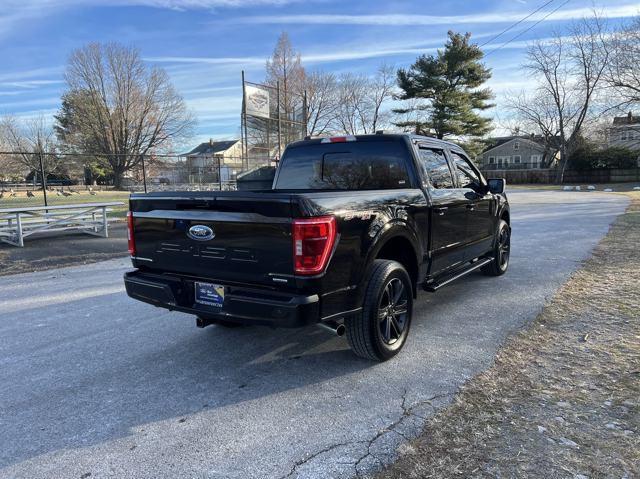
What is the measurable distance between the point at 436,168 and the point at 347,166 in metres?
1.04

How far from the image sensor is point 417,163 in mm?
4555

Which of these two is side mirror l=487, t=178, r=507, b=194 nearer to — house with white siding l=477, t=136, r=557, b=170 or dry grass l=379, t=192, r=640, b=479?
dry grass l=379, t=192, r=640, b=479

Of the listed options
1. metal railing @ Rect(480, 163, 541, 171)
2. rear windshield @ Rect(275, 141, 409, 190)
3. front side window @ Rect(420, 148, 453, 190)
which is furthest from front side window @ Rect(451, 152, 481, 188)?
metal railing @ Rect(480, 163, 541, 171)

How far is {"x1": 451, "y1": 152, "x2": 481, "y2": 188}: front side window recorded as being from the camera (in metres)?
5.54

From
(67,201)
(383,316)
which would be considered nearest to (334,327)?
(383,316)

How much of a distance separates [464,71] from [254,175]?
111ft

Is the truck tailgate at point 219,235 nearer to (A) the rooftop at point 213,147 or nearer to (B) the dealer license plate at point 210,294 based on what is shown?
(B) the dealer license plate at point 210,294

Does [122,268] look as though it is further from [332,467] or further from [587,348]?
[587,348]

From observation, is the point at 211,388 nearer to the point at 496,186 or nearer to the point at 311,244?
the point at 311,244

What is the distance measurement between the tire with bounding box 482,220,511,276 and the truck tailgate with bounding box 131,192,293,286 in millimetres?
4471

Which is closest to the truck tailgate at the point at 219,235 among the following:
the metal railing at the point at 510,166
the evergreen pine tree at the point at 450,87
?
the evergreen pine tree at the point at 450,87

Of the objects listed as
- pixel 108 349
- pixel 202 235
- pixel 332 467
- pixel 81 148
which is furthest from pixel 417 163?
pixel 81 148

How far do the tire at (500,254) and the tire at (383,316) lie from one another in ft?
10.1

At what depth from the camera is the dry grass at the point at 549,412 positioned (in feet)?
8.08
